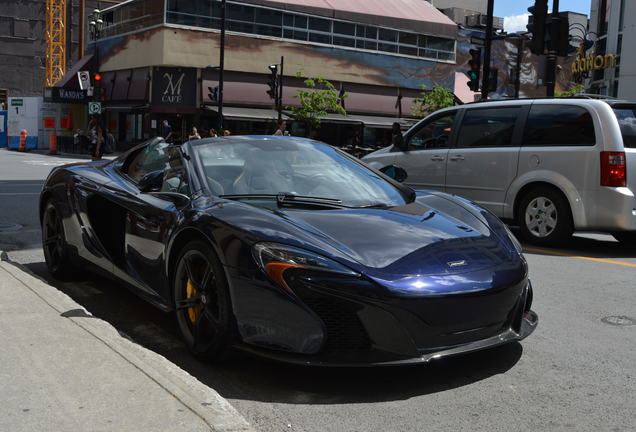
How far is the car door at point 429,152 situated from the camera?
9.98 metres

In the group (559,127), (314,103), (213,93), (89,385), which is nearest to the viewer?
(89,385)

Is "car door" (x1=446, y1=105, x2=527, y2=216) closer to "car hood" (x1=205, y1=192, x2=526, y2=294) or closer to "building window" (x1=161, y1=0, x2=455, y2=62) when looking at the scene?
"car hood" (x1=205, y1=192, x2=526, y2=294)

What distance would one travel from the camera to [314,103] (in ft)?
148

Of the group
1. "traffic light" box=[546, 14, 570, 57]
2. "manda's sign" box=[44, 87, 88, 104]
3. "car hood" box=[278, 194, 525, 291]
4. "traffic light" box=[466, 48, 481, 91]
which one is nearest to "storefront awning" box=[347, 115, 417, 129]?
"manda's sign" box=[44, 87, 88, 104]

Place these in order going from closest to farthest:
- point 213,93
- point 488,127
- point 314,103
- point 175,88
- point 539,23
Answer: point 488,127, point 539,23, point 213,93, point 175,88, point 314,103

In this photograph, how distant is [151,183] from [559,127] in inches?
220

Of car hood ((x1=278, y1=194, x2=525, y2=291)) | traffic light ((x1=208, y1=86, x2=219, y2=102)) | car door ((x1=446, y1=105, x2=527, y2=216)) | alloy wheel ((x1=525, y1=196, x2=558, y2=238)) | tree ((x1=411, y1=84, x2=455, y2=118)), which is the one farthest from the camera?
tree ((x1=411, y1=84, x2=455, y2=118))

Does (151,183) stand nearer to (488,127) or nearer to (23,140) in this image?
(488,127)

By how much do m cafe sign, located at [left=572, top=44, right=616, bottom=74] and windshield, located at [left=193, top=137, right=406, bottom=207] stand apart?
37829 millimetres

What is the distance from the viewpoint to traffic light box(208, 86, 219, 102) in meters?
41.1

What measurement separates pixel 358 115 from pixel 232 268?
47.5m

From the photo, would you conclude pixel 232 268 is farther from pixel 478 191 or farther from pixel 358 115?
pixel 358 115

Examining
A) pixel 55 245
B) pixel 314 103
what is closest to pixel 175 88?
pixel 314 103

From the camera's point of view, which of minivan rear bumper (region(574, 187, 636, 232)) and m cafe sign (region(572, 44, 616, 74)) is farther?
m cafe sign (region(572, 44, 616, 74))
